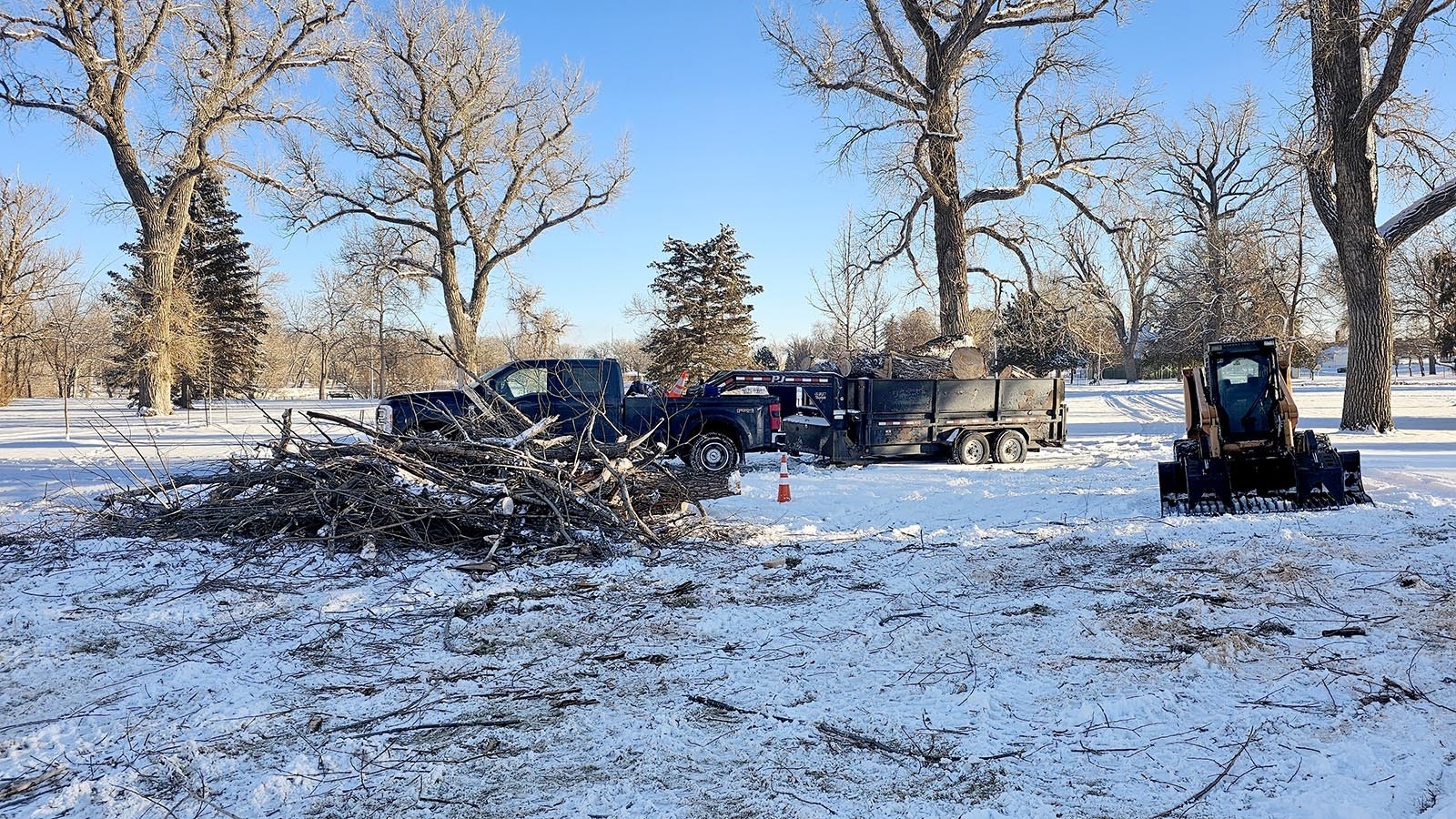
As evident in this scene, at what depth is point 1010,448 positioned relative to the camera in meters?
15.2

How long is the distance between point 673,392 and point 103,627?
12063 millimetres

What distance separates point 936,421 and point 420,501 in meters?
9.46

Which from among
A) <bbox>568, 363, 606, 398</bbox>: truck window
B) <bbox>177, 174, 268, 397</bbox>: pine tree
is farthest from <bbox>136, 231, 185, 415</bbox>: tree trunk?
<bbox>568, 363, 606, 398</bbox>: truck window

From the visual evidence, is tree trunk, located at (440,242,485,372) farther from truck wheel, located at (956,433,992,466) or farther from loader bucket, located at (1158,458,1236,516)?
loader bucket, located at (1158,458,1236,516)

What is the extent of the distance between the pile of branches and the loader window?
6.61 meters

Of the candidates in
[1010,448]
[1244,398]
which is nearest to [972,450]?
[1010,448]

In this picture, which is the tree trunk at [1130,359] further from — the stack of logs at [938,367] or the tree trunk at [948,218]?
the stack of logs at [938,367]

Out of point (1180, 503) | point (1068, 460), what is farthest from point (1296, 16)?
point (1180, 503)

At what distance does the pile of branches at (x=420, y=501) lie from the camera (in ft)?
25.8

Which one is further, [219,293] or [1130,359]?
[1130,359]

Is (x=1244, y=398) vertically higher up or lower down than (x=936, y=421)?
higher up

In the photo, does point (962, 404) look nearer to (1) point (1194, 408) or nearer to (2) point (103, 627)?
(1) point (1194, 408)

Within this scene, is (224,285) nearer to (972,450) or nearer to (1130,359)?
(972,450)

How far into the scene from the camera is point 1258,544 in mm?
7453
